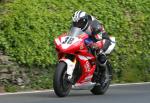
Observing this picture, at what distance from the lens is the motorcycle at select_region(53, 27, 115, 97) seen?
1168 cm

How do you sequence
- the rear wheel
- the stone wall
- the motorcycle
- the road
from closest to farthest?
the road → the motorcycle → the rear wheel → the stone wall

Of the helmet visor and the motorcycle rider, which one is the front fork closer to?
the motorcycle rider

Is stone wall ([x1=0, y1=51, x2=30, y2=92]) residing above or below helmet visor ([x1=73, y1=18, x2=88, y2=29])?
below

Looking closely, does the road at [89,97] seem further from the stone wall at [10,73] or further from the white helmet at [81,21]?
the white helmet at [81,21]

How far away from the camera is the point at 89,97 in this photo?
12281 millimetres

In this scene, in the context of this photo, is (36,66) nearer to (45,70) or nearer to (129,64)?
(45,70)

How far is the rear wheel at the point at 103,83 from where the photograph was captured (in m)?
12.9

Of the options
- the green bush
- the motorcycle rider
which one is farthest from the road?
the green bush

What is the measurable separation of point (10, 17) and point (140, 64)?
4.36m

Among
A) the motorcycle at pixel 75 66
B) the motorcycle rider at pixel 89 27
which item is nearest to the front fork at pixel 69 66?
the motorcycle at pixel 75 66

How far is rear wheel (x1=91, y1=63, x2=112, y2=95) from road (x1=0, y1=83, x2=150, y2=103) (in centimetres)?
13

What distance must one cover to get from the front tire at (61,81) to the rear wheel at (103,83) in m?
1.19

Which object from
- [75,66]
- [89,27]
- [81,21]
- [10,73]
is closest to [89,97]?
[75,66]

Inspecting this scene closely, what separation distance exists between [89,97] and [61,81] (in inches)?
34.8
